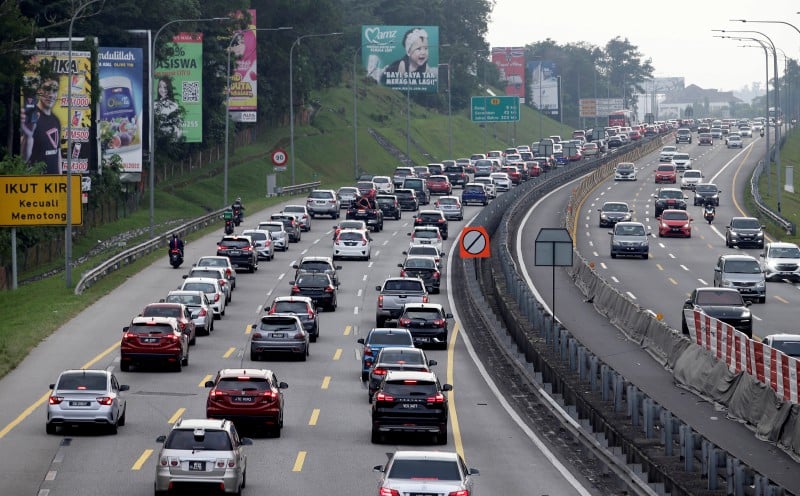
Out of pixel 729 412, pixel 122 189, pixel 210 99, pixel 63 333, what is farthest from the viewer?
pixel 210 99

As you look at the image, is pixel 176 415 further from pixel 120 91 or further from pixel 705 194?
pixel 705 194

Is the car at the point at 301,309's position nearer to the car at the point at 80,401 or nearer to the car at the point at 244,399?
the car at the point at 244,399

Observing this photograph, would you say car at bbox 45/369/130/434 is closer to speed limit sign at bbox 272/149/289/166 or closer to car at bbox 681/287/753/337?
car at bbox 681/287/753/337

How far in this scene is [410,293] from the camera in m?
49.2

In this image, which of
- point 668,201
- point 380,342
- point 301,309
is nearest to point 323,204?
point 668,201

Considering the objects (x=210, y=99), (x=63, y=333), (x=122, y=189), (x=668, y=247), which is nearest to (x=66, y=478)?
(x=63, y=333)

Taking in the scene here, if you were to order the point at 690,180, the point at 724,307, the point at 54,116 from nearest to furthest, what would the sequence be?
the point at 724,307
the point at 54,116
the point at 690,180

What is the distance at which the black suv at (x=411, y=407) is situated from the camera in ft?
95.7

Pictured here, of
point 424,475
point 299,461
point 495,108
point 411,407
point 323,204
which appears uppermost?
point 495,108

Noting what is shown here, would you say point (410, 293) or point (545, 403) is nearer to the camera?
point (545, 403)

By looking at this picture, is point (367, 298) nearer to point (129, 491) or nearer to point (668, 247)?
point (668, 247)

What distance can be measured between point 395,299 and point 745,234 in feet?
105

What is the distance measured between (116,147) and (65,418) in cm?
5735

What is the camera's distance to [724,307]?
150 ft
